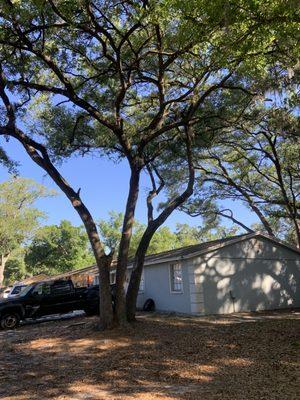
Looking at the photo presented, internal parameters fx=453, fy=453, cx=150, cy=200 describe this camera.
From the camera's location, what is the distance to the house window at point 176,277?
816 inches

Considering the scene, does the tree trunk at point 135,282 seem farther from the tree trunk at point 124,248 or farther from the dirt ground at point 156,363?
the tree trunk at point 124,248

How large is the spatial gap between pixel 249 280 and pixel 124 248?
9557mm

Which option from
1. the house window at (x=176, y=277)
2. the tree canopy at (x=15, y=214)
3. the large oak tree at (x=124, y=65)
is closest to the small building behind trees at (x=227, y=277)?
the house window at (x=176, y=277)

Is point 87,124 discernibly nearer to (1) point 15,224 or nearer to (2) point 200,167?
(2) point 200,167

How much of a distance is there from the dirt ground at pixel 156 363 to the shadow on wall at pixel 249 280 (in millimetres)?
6192

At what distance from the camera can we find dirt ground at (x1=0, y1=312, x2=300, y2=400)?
7016 mm

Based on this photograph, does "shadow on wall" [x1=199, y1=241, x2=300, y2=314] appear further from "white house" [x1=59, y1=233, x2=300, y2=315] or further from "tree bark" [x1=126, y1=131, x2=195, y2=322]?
"tree bark" [x1=126, y1=131, x2=195, y2=322]

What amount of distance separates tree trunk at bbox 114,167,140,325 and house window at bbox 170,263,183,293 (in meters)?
7.42

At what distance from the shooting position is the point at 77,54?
13266 millimetres

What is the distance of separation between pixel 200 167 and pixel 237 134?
13.8 feet

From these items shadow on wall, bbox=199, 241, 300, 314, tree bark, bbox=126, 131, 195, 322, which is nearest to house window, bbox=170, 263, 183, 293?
shadow on wall, bbox=199, 241, 300, 314

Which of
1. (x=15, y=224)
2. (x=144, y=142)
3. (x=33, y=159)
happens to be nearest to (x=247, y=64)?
(x=144, y=142)

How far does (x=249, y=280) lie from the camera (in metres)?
21.2

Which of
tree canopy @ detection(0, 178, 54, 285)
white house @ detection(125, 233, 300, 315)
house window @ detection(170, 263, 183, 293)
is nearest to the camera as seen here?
white house @ detection(125, 233, 300, 315)
